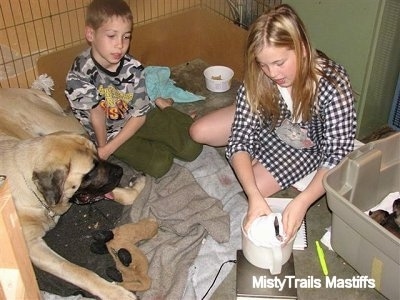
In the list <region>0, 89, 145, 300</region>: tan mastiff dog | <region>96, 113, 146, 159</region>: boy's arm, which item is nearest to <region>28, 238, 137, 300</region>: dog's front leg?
<region>0, 89, 145, 300</region>: tan mastiff dog

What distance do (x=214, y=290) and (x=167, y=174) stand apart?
2.39ft

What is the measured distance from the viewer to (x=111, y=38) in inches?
92.4

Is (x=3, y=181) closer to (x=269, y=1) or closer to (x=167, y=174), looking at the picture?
(x=167, y=174)

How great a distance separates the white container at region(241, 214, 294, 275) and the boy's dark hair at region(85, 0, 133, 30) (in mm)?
1100

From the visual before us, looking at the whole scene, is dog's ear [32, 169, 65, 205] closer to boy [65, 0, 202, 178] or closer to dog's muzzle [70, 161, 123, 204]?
dog's muzzle [70, 161, 123, 204]

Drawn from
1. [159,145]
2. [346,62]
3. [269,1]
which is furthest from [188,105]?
[346,62]

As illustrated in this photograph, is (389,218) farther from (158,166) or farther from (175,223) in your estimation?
(158,166)

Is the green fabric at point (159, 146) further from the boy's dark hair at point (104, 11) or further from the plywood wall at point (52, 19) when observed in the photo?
the plywood wall at point (52, 19)

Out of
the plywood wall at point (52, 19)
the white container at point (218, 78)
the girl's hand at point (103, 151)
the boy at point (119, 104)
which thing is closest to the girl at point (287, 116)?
the boy at point (119, 104)

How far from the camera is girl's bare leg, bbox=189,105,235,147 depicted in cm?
257

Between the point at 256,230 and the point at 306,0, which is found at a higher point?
the point at 306,0

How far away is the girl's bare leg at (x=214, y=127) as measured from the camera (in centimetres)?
257

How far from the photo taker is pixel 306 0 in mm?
2707

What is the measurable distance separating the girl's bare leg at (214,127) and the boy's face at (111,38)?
522 millimetres
